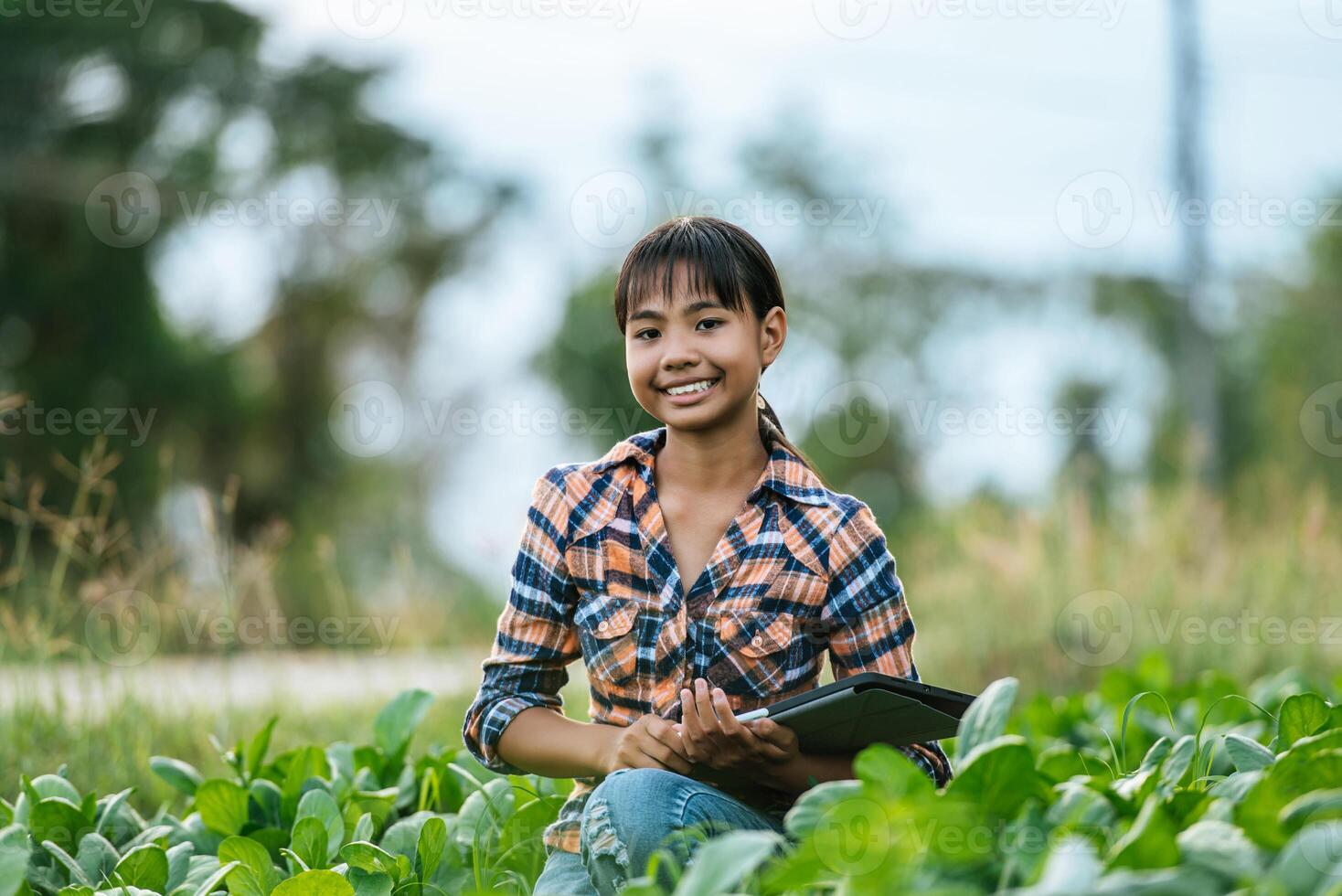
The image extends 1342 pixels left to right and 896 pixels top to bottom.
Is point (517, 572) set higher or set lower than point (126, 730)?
higher

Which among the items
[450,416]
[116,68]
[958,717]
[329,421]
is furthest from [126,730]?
[450,416]

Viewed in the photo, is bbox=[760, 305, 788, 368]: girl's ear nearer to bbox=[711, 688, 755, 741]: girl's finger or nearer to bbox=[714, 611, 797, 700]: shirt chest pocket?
bbox=[714, 611, 797, 700]: shirt chest pocket

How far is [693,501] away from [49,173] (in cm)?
1015

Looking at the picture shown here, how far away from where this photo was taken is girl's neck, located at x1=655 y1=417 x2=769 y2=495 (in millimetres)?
2145

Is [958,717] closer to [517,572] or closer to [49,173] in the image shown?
[517,572]

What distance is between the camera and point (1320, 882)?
1.08 m

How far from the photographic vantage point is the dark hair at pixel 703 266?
2.04 m

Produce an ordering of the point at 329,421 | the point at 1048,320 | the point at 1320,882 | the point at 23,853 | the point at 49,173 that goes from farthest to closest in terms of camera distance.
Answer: the point at 1048,320, the point at 329,421, the point at 49,173, the point at 23,853, the point at 1320,882

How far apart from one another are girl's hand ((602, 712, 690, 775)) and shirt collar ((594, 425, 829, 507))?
457 millimetres

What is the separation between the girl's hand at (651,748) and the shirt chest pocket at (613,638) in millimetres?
188

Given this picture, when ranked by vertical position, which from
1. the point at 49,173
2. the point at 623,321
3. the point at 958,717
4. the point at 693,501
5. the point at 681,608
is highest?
the point at 49,173

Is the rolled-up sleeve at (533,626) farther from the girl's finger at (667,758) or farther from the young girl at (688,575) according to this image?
the girl's finger at (667,758)

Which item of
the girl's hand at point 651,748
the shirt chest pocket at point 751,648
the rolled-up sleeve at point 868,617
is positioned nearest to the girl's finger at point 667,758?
the girl's hand at point 651,748

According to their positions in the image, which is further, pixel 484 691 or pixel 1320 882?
pixel 484 691
